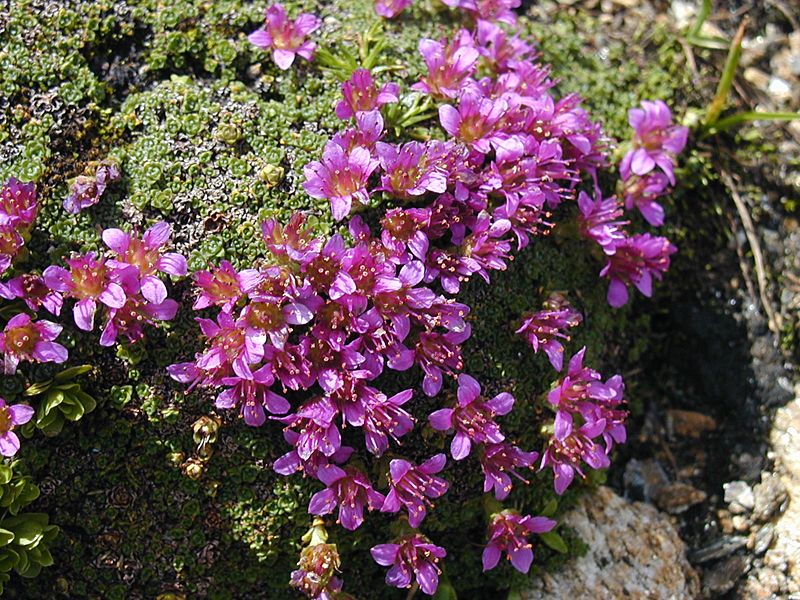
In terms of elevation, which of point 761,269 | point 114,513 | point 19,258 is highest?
point 19,258

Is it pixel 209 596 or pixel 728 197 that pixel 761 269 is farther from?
pixel 209 596

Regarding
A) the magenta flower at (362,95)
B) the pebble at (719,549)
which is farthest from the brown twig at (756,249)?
the magenta flower at (362,95)

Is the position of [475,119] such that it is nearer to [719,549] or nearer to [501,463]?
[501,463]

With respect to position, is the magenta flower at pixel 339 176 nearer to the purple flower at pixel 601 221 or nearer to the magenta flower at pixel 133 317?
the magenta flower at pixel 133 317

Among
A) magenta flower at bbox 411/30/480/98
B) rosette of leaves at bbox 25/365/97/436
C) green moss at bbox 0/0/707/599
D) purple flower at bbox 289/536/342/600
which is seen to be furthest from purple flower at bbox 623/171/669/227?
rosette of leaves at bbox 25/365/97/436

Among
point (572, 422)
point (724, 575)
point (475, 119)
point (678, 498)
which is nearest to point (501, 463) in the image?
point (572, 422)

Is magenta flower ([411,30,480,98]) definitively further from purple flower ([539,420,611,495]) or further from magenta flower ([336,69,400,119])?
purple flower ([539,420,611,495])

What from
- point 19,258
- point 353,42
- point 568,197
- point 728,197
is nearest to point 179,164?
point 19,258

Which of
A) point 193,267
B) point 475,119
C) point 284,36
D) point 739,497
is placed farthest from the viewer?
point 739,497
